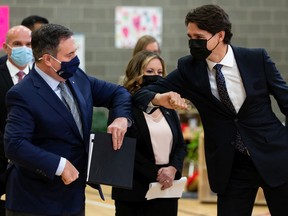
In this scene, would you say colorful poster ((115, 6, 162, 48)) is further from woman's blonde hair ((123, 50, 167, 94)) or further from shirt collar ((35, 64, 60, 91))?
shirt collar ((35, 64, 60, 91))

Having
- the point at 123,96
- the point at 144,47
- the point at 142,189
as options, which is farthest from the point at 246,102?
the point at 144,47

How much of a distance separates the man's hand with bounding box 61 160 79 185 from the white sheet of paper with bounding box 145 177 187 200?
97cm

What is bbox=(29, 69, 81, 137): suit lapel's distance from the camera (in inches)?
127

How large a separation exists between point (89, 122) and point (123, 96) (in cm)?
31

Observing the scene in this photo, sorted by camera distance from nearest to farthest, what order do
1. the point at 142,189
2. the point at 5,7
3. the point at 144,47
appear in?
the point at 142,189
the point at 144,47
the point at 5,7

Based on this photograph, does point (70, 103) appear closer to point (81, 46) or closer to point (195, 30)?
point (195, 30)

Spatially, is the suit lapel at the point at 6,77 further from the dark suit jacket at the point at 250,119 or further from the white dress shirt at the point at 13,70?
the dark suit jacket at the point at 250,119

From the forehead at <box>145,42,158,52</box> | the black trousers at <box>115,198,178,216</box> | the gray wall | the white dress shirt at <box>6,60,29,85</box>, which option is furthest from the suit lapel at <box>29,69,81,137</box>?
the gray wall

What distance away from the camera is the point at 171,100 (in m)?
3.41

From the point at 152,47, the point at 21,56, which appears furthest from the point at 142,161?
the point at 152,47

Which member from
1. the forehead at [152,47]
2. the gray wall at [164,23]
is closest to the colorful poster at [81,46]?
the gray wall at [164,23]

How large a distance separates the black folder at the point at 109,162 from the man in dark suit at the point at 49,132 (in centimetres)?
5

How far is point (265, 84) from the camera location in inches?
142

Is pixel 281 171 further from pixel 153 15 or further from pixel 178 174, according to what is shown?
pixel 153 15
